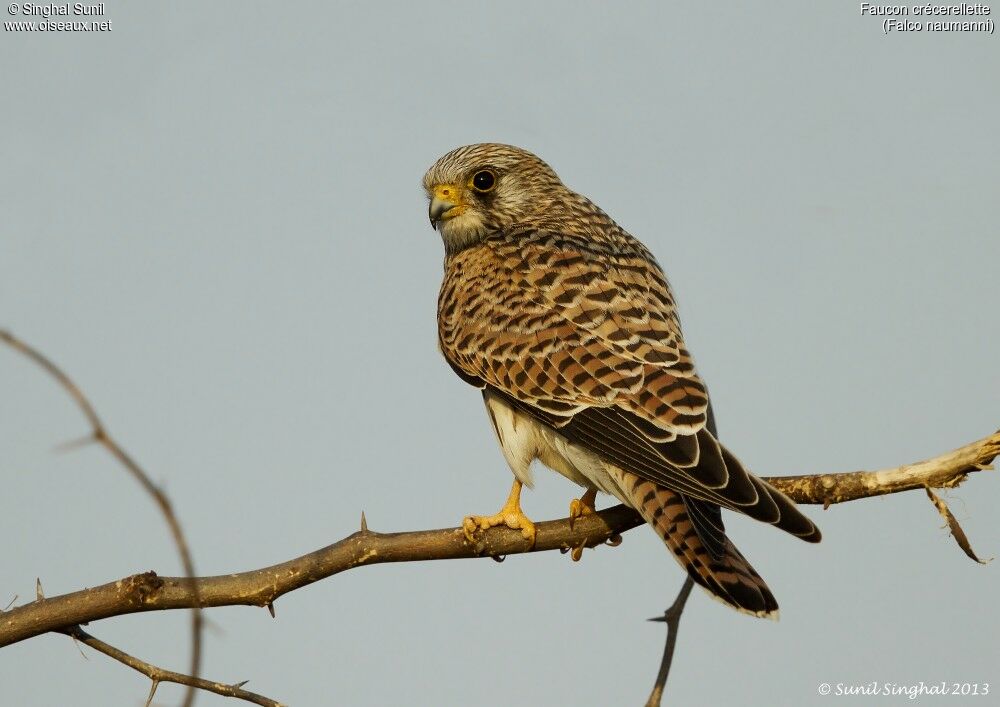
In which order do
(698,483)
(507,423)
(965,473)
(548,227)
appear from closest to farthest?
(965,473) → (698,483) → (507,423) → (548,227)

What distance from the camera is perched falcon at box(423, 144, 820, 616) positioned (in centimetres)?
395

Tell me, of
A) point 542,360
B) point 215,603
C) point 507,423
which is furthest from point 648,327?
point 215,603

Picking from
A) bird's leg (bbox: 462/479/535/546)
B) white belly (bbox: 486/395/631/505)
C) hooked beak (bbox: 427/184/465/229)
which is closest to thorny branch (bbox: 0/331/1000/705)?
bird's leg (bbox: 462/479/535/546)

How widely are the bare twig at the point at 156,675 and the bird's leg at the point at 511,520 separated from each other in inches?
52.8

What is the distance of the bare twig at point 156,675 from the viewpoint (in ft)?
10.4

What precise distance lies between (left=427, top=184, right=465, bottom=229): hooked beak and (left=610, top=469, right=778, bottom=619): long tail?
2215mm

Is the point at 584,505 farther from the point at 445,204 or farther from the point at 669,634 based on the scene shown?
the point at 445,204

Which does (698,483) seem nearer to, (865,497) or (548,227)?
(865,497)

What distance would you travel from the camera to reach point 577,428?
4461 mm

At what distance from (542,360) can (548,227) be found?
4.18 ft

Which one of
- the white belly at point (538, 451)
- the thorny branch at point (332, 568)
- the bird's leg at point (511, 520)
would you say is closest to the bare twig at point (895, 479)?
the thorny branch at point (332, 568)

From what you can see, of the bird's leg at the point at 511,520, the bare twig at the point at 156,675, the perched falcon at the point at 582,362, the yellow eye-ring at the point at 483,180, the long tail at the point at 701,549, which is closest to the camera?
the bare twig at the point at 156,675

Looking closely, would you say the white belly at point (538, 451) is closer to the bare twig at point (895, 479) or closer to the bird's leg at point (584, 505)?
the bird's leg at point (584, 505)

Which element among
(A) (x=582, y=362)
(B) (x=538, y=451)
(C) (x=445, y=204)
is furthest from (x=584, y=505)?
(C) (x=445, y=204)
